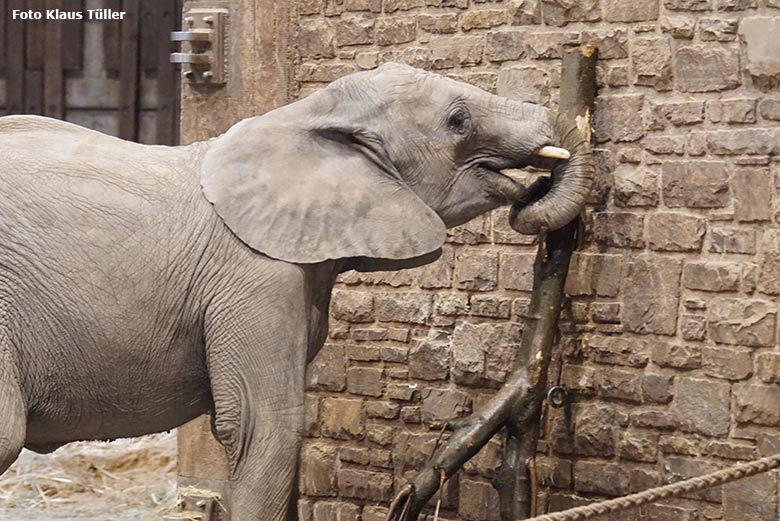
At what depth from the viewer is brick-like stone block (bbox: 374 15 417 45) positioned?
20.4 feet

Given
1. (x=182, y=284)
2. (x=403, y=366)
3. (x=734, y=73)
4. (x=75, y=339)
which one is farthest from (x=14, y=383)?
(x=734, y=73)

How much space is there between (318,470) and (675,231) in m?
2.00

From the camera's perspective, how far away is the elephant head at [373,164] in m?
4.29

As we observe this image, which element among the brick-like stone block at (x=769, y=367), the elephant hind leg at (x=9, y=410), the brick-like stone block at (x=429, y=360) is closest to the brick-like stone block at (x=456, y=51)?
the brick-like stone block at (x=429, y=360)

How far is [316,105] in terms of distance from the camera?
14.6 ft

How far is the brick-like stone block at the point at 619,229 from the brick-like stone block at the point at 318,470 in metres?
1.62

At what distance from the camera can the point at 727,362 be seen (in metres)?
5.42

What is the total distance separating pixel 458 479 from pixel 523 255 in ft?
3.27

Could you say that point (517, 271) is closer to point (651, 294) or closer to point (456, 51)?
point (651, 294)

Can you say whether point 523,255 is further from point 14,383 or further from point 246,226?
point 14,383

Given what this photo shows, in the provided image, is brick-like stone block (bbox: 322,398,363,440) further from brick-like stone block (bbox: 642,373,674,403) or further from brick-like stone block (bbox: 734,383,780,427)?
brick-like stone block (bbox: 734,383,780,427)

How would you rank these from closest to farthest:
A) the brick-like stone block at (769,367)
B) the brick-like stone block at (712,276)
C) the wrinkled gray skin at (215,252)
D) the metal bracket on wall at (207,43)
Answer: the wrinkled gray skin at (215,252) < the brick-like stone block at (769,367) < the brick-like stone block at (712,276) < the metal bracket on wall at (207,43)

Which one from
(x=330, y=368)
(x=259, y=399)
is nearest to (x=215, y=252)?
(x=259, y=399)

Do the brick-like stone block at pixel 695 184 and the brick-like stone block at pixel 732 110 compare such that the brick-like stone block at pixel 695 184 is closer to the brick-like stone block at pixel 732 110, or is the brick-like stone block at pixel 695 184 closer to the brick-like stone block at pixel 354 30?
the brick-like stone block at pixel 732 110
